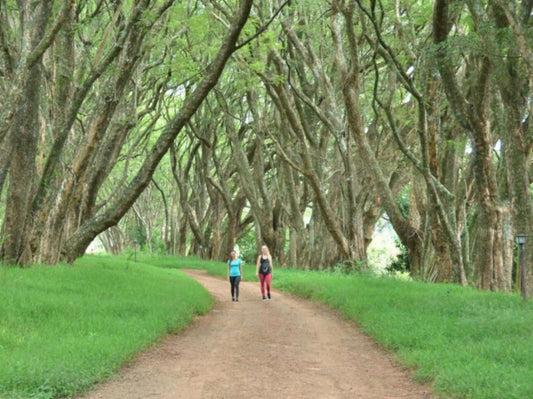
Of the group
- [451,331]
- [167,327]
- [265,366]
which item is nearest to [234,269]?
[167,327]

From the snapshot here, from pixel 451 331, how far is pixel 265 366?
284 centimetres

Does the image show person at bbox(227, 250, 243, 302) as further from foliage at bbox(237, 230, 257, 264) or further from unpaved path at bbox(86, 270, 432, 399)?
→ foliage at bbox(237, 230, 257, 264)

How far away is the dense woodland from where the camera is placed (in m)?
11.6

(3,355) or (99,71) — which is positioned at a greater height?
(99,71)

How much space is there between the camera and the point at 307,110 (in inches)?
864

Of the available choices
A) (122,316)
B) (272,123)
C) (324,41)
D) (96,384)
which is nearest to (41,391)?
(96,384)

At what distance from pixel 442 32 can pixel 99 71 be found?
24.7ft

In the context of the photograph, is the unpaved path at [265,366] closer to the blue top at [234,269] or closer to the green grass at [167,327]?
the green grass at [167,327]

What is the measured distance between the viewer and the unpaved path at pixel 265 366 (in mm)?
6281

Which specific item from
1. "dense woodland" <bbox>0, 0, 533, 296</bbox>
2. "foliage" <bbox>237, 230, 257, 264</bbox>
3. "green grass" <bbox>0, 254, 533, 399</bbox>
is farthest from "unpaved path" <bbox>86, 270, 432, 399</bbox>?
"foliage" <bbox>237, 230, 257, 264</bbox>

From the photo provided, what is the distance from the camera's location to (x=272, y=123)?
86.7 feet

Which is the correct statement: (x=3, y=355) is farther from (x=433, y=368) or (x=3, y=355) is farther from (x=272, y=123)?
(x=272, y=123)

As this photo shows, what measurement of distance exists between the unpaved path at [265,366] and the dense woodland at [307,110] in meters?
3.74

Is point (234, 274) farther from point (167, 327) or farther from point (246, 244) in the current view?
point (246, 244)
